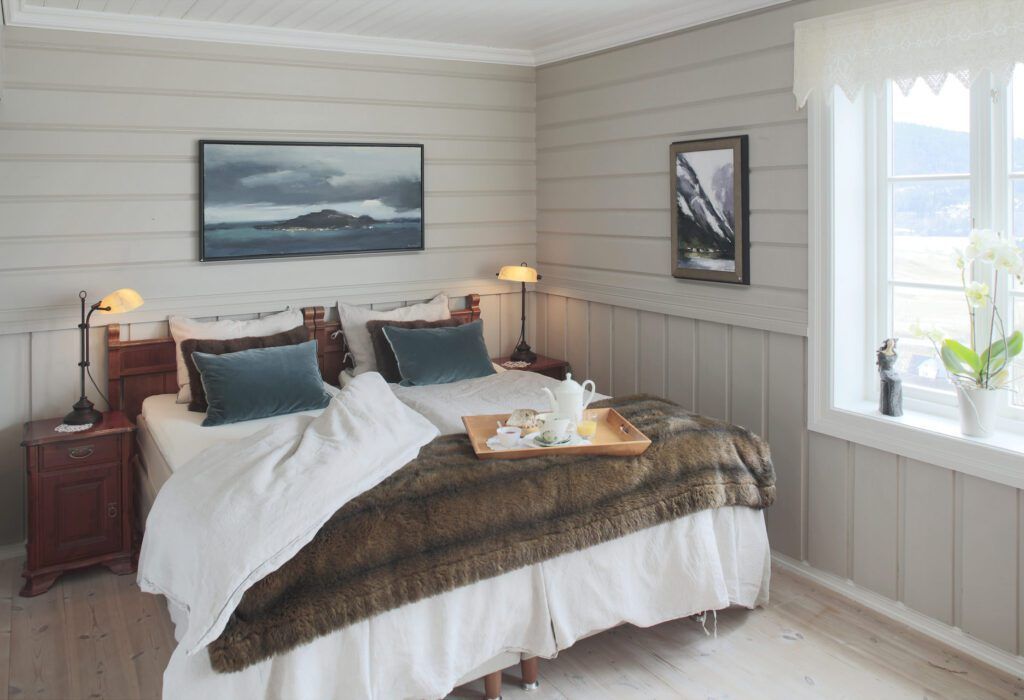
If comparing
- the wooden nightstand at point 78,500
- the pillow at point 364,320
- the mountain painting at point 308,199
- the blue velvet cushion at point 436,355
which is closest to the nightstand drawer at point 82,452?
the wooden nightstand at point 78,500

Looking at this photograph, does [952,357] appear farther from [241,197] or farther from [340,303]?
[241,197]

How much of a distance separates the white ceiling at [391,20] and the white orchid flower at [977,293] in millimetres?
1462

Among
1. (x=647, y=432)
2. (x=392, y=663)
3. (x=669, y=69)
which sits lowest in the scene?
(x=392, y=663)

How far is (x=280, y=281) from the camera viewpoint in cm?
459

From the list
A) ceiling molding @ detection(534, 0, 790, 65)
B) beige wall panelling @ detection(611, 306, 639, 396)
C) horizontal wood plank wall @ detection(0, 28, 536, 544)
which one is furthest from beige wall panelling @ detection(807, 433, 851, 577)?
horizontal wood plank wall @ detection(0, 28, 536, 544)

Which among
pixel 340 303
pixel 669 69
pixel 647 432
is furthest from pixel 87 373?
pixel 669 69

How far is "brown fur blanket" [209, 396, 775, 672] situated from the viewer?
2365 mm

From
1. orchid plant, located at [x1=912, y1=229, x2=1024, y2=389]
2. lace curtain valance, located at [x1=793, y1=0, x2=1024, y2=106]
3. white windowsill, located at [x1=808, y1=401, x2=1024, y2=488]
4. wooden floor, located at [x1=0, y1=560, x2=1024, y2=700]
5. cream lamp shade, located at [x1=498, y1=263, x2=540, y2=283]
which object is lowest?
wooden floor, located at [x1=0, y1=560, x2=1024, y2=700]

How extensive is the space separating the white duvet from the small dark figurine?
1843 mm

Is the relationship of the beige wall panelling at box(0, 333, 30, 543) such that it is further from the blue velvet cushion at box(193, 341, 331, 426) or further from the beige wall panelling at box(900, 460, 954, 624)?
the beige wall panelling at box(900, 460, 954, 624)

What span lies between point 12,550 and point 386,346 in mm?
2041

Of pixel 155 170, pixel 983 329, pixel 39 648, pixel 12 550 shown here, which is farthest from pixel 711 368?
pixel 12 550

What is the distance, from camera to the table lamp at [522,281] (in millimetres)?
5047

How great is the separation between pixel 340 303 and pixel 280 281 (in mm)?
346
